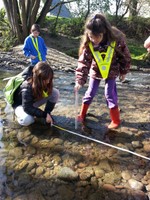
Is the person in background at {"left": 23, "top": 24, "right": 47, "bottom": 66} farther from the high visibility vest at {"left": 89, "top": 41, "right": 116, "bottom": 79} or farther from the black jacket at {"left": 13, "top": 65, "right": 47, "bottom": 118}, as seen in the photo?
the high visibility vest at {"left": 89, "top": 41, "right": 116, "bottom": 79}

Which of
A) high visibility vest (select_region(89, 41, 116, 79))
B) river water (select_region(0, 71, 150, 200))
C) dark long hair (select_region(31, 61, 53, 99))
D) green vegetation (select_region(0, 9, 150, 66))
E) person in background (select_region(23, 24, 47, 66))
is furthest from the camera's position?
green vegetation (select_region(0, 9, 150, 66))

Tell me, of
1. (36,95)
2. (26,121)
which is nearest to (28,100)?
(36,95)

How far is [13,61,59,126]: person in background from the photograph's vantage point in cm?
348

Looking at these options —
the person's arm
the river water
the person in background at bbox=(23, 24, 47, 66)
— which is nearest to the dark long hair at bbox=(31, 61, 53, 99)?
the river water

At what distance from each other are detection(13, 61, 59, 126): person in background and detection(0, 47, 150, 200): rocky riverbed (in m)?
0.26

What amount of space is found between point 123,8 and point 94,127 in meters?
16.8

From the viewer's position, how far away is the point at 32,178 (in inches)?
112

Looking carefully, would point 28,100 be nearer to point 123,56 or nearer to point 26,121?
point 26,121

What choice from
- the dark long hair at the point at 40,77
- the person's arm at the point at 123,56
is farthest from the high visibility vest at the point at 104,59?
the dark long hair at the point at 40,77

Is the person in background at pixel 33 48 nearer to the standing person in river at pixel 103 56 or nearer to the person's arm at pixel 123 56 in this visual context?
the standing person in river at pixel 103 56

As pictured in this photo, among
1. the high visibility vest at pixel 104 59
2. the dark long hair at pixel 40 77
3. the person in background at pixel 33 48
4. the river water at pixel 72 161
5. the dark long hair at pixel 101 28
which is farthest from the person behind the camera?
the person in background at pixel 33 48

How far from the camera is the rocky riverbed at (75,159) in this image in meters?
2.66

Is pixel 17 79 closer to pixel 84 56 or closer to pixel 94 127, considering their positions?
pixel 84 56

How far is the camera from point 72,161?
10.5 ft
